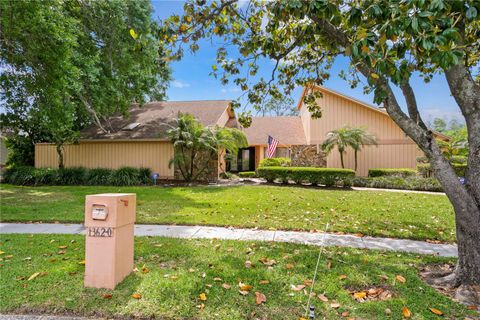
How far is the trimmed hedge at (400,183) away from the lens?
A: 13.0 metres

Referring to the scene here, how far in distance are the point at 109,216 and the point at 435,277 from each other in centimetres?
420

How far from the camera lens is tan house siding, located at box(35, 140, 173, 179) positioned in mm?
17031

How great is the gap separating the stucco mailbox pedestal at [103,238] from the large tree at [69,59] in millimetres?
5682

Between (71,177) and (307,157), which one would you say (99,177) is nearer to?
(71,177)

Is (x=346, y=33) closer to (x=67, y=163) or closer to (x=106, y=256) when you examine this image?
(x=106, y=256)

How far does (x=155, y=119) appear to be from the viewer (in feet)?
61.6

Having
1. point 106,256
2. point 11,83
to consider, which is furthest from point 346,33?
point 11,83

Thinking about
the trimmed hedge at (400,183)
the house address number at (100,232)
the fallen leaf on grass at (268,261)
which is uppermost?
the house address number at (100,232)

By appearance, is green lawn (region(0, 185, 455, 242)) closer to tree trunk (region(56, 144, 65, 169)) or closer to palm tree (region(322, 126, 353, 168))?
palm tree (region(322, 126, 353, 168))

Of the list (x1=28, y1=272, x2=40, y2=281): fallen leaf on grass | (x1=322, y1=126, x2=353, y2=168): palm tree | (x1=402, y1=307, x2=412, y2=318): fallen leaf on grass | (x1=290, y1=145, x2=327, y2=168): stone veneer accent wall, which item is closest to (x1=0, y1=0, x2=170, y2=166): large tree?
(x1=28, y1=272, x2=40, y2=281): fallen leaf on grass

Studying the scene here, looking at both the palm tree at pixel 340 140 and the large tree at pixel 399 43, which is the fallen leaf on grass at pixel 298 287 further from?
the palm tree at pixel 340 140

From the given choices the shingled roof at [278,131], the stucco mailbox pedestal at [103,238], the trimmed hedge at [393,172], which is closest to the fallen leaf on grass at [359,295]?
the stucco mailbox pedestal at [103,238]

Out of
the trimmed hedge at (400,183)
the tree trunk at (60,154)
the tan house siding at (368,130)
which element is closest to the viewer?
the trimmed hedge at (400,183)

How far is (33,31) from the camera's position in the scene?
9.46 metres
